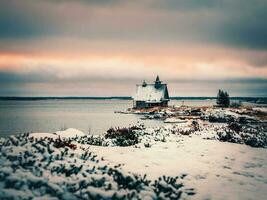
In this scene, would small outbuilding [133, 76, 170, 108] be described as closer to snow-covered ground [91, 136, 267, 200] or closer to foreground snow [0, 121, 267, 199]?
snow-covered ground [91, 136, 267, 200]

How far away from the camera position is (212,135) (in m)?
21.1

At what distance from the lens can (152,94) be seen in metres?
99.8

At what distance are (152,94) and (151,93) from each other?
505mm

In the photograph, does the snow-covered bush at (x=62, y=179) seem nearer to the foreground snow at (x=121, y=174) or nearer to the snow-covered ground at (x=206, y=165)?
the foreground snow at (x=121, y=174)

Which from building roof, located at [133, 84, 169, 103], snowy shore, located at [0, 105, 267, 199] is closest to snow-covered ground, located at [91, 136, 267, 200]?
snowy shore, located at [0, 105, 267, 199]

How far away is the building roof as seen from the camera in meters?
98.5

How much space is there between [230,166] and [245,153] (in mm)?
3362

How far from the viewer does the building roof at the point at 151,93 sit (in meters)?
98.5

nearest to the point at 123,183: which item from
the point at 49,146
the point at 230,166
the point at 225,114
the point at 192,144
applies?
the point at 49,146

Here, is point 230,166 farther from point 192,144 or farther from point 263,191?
point 192,144

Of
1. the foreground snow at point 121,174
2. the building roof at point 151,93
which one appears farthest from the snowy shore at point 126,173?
the building roof at point 151,93

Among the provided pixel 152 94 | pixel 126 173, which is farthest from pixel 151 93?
pixel 126 173

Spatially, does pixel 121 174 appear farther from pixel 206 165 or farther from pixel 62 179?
pixel 206 165

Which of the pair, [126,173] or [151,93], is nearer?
[126,173]
